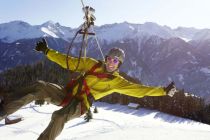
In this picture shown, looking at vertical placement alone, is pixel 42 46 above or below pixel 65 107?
above

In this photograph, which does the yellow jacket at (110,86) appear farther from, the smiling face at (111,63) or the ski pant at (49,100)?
the ski pant at (49,100)

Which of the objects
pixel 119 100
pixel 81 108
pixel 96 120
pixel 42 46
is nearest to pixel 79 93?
pixel 81 108

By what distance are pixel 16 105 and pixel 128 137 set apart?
11218mm

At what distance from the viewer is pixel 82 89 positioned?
7.59 m

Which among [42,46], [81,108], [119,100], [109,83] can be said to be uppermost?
[42,46]

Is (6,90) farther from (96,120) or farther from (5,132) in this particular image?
(96,120)

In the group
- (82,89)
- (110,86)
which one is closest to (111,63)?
(110,86)

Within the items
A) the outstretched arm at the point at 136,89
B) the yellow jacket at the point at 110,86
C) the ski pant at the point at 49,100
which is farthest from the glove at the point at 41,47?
the outstretched arm at the point at 136,89

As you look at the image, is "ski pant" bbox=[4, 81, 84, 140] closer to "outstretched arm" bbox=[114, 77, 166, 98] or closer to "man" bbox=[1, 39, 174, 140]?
"man" bbox=[1, 39, 174, 140]

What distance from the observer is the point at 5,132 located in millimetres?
19984

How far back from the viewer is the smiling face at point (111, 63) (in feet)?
26.2

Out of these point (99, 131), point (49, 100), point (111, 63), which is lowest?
point (99, 131)

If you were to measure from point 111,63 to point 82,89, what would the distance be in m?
0.99

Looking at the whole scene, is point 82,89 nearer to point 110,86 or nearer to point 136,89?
point 110,86
